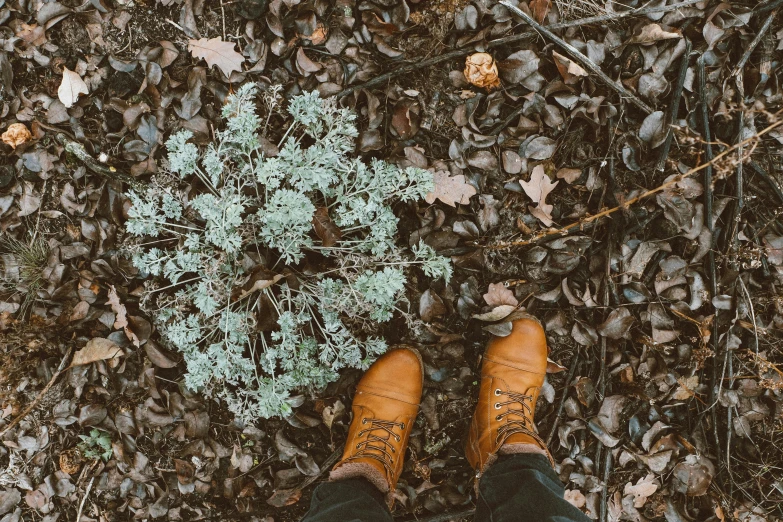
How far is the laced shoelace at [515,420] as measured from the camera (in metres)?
2.53

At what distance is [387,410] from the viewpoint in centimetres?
264

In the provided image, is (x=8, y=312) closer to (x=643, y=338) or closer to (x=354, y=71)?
(x=354, y=71)

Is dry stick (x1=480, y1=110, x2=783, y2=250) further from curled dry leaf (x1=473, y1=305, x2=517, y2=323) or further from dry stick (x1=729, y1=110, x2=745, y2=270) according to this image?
curled dry leaf (x1=473, y1=305, x2=517, y2=323)

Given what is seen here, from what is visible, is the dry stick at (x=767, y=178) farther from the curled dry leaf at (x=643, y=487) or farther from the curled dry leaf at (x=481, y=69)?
the curled dry leaf at (x=643, y=487)

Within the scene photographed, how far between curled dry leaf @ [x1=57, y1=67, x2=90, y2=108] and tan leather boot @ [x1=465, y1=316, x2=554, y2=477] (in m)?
2.72

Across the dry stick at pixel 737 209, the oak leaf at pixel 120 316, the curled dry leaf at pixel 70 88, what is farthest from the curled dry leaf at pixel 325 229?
the dry stick at pixel 737 209

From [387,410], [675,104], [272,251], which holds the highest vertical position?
[675,104]

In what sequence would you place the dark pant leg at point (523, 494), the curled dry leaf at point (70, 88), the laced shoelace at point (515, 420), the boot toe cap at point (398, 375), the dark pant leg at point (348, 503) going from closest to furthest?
the dark pant leg at point (523, 494) < the dark pant leg at point (348, 503) < the laced shoelace at point (515, 420) < the boot toe cap at point (398, 375) < the curled dry leaf at point (70, 88)

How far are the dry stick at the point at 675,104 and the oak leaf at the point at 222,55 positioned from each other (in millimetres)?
2317

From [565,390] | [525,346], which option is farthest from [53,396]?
[565,390]

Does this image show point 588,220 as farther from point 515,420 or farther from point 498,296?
point 515,420

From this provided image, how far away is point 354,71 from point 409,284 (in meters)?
1.21

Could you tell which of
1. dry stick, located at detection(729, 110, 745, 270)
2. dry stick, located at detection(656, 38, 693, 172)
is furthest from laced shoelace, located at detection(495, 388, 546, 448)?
dry stick, located at detection(656, 38, 693, 172)

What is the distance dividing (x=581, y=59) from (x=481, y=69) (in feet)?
1.74
